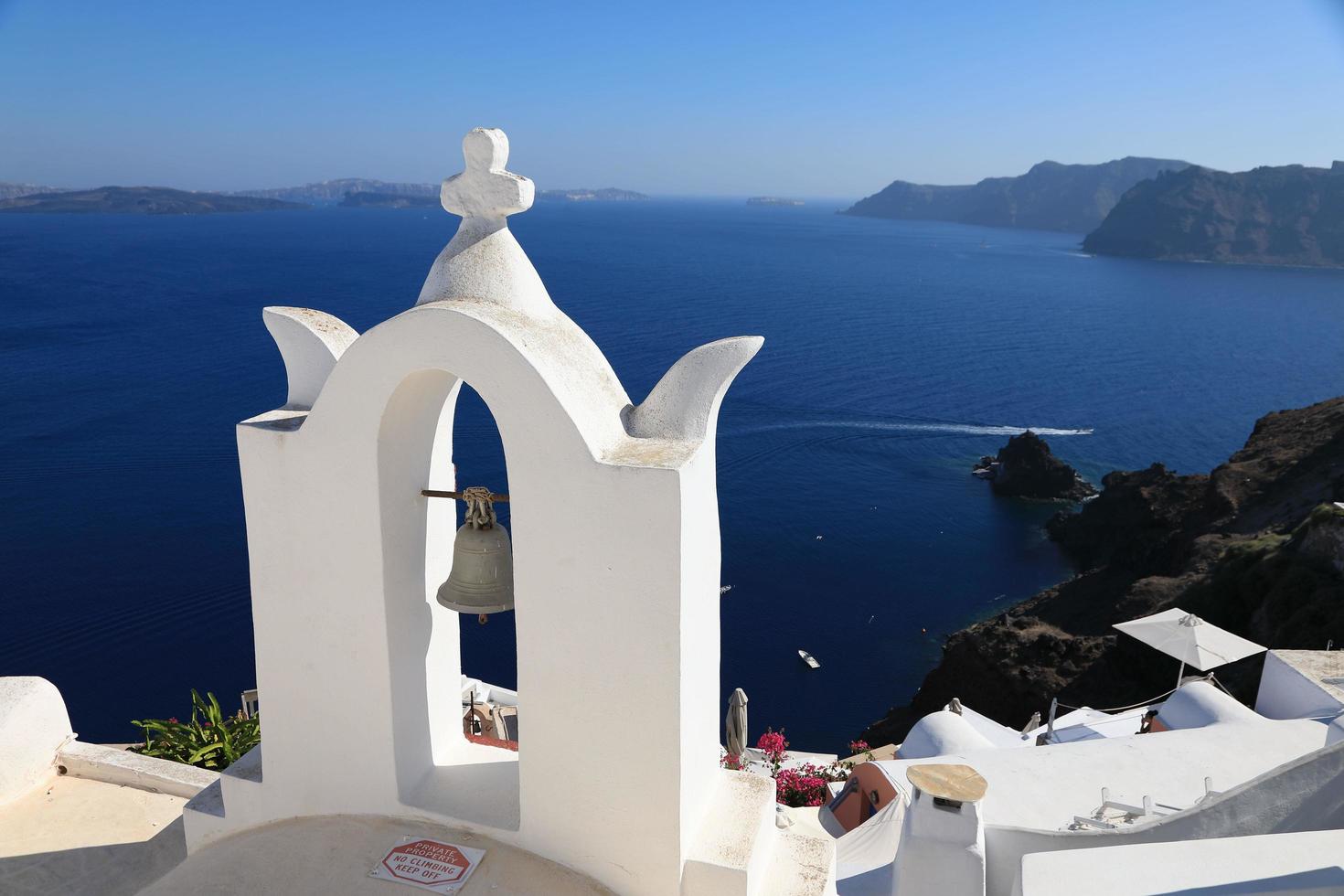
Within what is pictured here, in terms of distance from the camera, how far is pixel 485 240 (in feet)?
12.5

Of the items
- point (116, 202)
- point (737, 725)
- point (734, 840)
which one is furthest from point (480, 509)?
point (116, 202)

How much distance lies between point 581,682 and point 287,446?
1.52 meters

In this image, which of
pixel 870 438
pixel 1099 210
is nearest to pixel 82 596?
pixel 870 438

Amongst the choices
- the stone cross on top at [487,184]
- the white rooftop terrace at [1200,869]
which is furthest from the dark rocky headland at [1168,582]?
the stone cross on top at [487,184]

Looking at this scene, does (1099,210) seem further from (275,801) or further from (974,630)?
(275,801)

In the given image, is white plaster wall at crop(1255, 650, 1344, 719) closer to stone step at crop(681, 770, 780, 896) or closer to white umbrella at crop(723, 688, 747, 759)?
white umbrella at crop(723, 688, 747, 759)

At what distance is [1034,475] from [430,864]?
45.6 metres

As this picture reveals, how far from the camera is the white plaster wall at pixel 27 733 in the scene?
6459 millimetres

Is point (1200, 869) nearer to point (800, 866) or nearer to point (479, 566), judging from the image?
point (800, 866)

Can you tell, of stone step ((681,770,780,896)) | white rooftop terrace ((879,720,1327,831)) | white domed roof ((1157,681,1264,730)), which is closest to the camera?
stone step ((681,770,780,896))

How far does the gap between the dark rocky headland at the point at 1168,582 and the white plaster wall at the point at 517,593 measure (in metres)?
18.5

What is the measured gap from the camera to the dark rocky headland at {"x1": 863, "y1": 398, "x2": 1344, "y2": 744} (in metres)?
22.0

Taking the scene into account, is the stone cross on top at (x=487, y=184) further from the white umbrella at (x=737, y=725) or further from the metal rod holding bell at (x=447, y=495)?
the white umbrella at (x=737, y=725)

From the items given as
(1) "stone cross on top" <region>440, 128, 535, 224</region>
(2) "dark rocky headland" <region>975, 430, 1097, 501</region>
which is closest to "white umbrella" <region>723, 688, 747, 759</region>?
(1) "stone cross on top" <region>440, 128, 535, 224</region>
